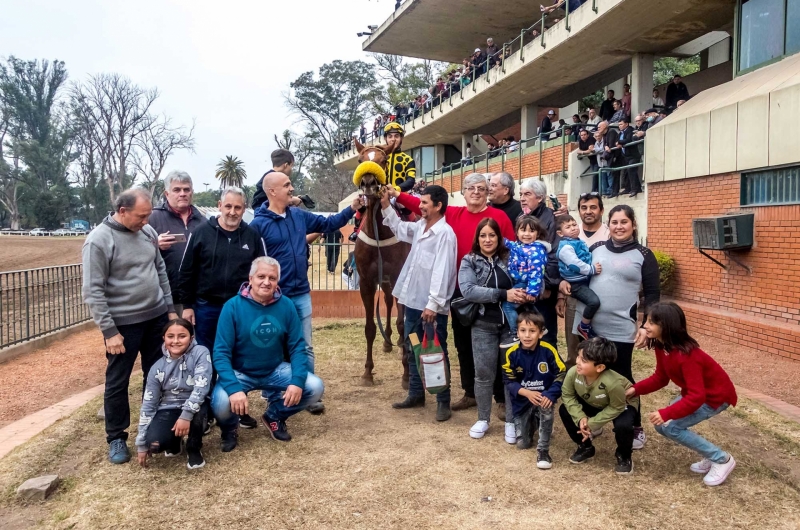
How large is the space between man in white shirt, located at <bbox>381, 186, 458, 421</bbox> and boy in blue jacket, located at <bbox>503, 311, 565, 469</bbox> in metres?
0.72

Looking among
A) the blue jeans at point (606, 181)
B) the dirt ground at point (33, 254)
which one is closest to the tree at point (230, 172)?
the dirt ground at point (33, 254)

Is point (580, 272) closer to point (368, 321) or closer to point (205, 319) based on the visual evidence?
point (368, 321)

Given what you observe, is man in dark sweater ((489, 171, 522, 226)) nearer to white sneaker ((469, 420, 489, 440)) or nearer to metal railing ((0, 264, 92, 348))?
white sneaker ((469, 420, 489, 440))

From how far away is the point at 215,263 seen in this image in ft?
14.5

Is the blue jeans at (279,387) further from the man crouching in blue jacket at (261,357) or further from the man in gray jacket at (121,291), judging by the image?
the man in gray jacket at (121,291)

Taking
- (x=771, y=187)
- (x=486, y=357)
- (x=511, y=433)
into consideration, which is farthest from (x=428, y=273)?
(x=771, y=187)

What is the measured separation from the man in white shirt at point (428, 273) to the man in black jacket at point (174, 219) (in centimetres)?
168

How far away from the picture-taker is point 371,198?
5.30 meters

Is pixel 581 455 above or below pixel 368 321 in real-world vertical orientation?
below

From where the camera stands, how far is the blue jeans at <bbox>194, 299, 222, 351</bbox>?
4516mm

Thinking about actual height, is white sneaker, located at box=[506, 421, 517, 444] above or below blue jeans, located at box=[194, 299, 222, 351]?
below

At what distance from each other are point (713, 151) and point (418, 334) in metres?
6.68

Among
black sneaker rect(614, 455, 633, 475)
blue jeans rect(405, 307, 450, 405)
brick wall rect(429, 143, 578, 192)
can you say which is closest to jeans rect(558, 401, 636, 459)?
black sneaker rect(614, 455, 633, 475)

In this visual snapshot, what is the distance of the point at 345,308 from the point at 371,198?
564 centimetres
